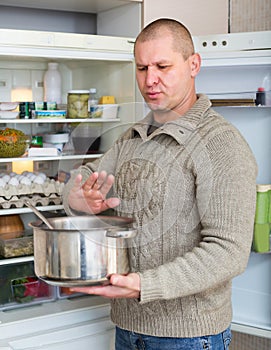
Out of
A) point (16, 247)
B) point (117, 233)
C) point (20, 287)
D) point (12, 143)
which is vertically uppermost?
point (12, 143)

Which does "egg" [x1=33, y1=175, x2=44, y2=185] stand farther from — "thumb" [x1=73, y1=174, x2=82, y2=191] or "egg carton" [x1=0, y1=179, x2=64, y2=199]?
"thumb" [x1=73, y1=174, x2=82, y2=191]

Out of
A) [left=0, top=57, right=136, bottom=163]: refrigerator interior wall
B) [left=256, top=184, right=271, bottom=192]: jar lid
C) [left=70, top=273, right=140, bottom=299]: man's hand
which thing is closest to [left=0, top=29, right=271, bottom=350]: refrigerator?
[left=0, top=57, right=136, bottom=163]: refrigerator interior wall

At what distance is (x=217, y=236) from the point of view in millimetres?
1548

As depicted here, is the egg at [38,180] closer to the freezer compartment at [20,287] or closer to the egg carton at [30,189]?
the egg carton at [30,189]

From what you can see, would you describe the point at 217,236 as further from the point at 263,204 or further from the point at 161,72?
the point at 263,204

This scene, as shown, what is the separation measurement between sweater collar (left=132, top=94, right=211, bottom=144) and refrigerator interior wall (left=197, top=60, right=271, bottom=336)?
713 millimetres

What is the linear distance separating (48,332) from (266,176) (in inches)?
38.5

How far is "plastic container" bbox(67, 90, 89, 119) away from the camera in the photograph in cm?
238

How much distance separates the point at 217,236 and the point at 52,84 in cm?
113

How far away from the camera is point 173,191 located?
159cm

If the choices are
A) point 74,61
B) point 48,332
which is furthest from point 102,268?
point 74,61

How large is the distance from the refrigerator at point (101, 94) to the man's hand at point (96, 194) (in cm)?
63

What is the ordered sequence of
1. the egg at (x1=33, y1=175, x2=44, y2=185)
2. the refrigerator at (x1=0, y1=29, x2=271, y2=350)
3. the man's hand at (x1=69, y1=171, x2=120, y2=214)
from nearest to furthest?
1. the man's hand at (x1=69, y1=171, x2=120, y2=214)
2. the refrigerator at (x1=0, y1=29, x2=271, y2=350)
3. the egg at (x1=33, y1=175, x2=44, y2=185)

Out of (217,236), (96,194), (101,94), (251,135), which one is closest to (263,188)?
(251,135)
